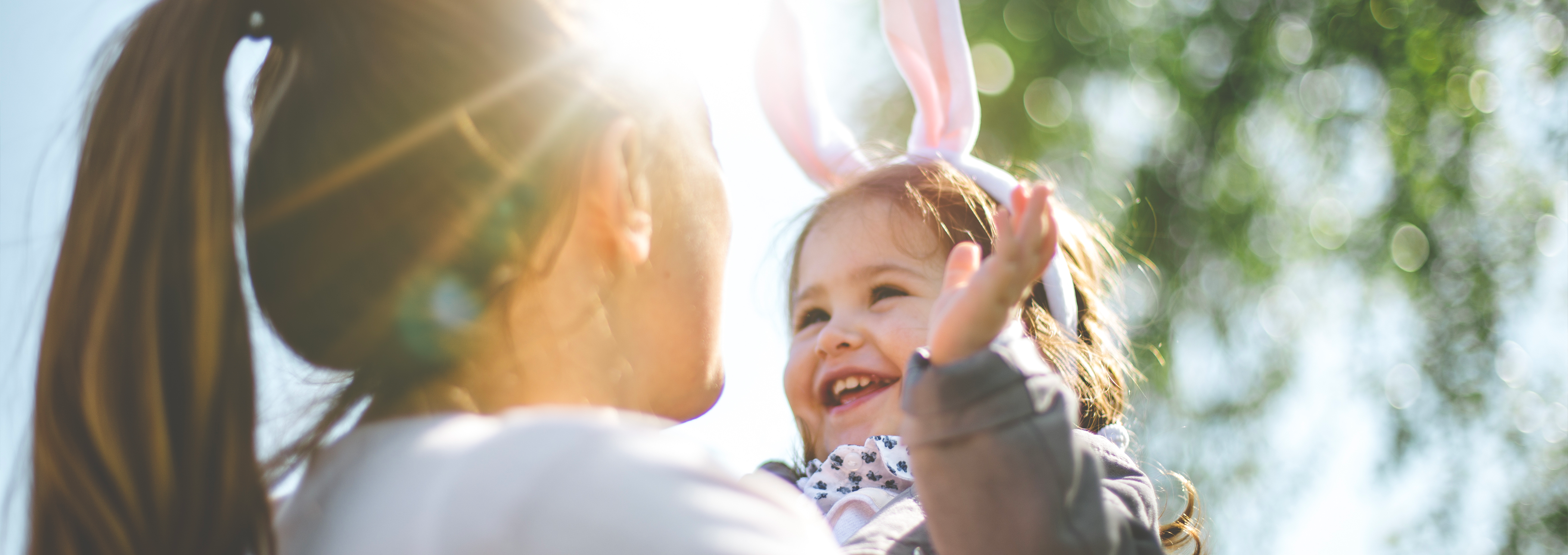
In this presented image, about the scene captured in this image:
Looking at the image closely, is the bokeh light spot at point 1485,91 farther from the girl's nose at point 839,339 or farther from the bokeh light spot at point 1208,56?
the girl's nose at point 839,339

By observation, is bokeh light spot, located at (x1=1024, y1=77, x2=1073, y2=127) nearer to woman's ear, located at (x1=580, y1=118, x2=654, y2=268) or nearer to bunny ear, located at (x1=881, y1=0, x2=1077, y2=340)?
bunny ear, located at (x1=881, y1=0, x2=1077, y2=340)

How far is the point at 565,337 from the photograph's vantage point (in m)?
1.01

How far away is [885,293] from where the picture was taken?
204 centimetres

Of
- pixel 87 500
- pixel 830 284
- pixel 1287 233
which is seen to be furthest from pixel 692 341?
pixel 1287 233

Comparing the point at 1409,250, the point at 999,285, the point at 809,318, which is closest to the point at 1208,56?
the point at 1409,250

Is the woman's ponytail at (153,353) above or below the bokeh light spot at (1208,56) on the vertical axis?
above

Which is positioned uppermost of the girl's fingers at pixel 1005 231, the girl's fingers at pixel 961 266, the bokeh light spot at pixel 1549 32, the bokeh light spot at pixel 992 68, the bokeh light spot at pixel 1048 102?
the girl's fingers at pixel 1005 231

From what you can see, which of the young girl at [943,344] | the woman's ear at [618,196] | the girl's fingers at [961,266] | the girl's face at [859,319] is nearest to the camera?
the woman's ear at [618,196]

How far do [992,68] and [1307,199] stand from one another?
2048mm

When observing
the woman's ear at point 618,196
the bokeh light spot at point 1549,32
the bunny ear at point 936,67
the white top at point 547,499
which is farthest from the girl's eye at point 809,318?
the bokeh light spot at point 1549,32

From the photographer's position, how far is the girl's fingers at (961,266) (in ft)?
4.00

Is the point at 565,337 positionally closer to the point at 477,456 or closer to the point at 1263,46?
the point at 477,456

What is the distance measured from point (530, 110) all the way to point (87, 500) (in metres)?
0.49

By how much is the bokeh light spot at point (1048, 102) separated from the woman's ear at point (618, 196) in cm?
548
